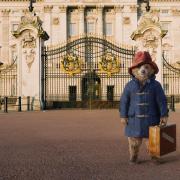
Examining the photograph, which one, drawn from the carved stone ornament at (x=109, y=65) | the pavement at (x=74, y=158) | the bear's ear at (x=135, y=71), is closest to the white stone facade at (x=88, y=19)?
the carved stone ornament at (x=109, y=65)

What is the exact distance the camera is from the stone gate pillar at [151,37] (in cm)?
2122

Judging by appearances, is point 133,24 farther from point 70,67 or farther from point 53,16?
point 70,67

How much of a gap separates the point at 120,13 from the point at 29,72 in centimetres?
3251

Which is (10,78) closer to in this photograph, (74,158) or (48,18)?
(48,18)

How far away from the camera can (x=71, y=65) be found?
81.2 ft

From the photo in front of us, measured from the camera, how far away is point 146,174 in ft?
19.5

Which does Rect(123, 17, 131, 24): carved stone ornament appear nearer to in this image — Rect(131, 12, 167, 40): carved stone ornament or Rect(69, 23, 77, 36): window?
Rect(69, 23, 77, 36): window

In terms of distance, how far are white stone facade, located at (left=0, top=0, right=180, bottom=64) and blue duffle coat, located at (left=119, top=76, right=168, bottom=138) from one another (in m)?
45.1

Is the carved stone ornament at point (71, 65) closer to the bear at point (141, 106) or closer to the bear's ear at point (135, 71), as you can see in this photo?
the bear's ear at point (135, 71)

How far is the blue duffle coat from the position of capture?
21.8ft

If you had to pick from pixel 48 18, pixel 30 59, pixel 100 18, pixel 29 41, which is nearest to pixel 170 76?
pixel 30 59

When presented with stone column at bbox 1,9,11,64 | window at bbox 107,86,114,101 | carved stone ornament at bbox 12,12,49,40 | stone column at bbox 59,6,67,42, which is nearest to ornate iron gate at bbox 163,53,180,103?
window at bbox 107,86,114,101

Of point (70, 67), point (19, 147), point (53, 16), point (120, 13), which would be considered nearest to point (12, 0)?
point (53, 16)

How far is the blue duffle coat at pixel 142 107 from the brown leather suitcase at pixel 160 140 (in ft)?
0.77
